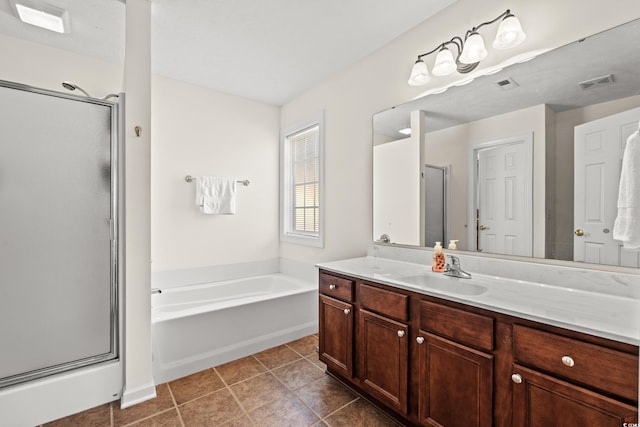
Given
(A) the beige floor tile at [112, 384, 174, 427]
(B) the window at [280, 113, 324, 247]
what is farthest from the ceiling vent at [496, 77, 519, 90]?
(A) the beige floor tile at [112, 384, 174, 427]

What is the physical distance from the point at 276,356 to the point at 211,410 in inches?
28.4

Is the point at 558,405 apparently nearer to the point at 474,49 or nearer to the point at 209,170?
the point at 474,49

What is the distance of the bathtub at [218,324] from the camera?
6.86ft

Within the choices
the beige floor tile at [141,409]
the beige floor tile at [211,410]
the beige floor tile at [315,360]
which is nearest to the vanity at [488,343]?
the beige floor tile at [315,360]

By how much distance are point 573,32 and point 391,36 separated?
1154 millimetres

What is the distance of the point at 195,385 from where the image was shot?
2031 mm

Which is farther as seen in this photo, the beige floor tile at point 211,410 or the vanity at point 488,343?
the beige floor tile at point 211,410

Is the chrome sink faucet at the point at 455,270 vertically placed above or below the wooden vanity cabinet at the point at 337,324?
above

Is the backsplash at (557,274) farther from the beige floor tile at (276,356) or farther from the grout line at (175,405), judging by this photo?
the grout line at (175,405)

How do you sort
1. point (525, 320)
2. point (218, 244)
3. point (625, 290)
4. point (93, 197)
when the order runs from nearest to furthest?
1. point (525, 320)
2. point (625, 290)
3. point (93, 197)
4. point (218, 244)

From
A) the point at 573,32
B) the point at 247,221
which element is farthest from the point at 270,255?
the point at 573,32

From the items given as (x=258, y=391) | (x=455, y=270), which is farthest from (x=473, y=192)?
(x=258, y=391)

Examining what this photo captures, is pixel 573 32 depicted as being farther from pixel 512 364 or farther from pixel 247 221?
pixel 247 221

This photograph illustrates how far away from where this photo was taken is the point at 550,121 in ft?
4.89
